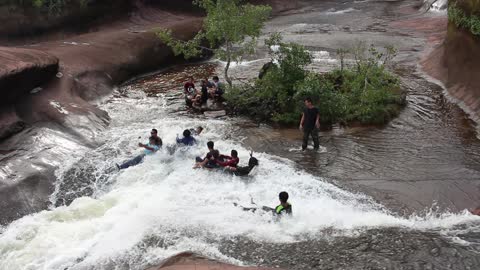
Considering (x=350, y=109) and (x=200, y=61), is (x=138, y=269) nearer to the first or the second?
(x=350, y=109)

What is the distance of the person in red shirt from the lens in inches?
468

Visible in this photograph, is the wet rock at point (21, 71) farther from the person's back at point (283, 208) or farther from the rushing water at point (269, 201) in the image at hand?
the person's back at point (283, 208)

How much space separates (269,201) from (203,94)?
320 inches

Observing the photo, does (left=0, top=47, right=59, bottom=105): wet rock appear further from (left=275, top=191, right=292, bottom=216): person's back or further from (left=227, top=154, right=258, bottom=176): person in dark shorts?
(left=275, top=191, right=292, bottom=216): person's back

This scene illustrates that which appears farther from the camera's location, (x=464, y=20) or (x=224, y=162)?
(x=464, y=20)

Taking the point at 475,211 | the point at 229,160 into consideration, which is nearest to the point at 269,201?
the point at 229,160

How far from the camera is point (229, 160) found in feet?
39.5

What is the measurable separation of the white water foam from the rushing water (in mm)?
32

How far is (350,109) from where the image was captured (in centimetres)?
1526

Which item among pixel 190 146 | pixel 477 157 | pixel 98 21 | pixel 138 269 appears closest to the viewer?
pixel 138 269

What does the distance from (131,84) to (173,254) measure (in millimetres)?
14503

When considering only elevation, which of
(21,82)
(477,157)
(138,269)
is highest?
(21,82)

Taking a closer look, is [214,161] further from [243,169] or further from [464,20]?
[464,20]

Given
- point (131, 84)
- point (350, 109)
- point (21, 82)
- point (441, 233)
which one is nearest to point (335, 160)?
point (350, 109)
